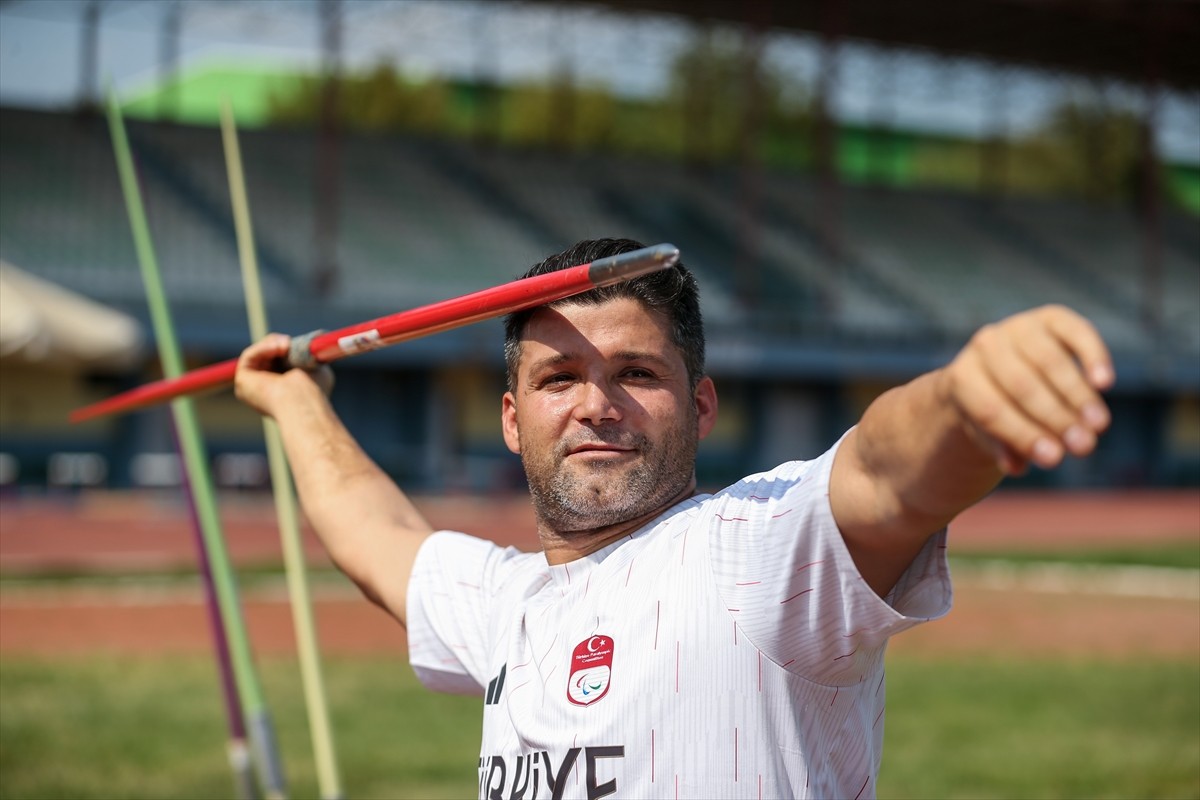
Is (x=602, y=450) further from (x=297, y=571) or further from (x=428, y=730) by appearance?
(x=428, y=730)

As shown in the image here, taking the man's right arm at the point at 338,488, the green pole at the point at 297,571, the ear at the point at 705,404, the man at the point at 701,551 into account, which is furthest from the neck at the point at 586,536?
the green pole at the point at 297,571

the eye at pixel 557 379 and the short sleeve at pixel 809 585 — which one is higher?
the eye at pixel 557 379

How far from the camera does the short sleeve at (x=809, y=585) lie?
171 centimetres

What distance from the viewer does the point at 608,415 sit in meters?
2.04

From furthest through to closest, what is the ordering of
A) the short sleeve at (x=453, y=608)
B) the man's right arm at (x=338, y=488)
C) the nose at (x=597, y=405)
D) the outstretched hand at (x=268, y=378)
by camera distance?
the outstretched hand at (x=268, y=378) → the man's right arm at (x=338, y=488) → the short sleeve at (x=453, y=608) → the nose at (x=597, y=405)

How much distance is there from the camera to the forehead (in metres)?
2.07

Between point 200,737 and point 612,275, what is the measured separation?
6.26 metres

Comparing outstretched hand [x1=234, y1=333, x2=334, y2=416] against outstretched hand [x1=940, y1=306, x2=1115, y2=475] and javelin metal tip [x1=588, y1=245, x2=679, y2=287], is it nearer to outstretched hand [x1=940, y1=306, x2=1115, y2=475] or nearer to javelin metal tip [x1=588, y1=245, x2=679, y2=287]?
javelin metal tip [x1=588, y1=245, x2=679, y2=287]

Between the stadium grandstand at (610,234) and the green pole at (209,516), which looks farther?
the stadium grandstand at (610,234)

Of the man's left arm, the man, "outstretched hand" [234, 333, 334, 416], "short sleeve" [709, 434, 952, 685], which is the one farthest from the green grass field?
the man's left arm

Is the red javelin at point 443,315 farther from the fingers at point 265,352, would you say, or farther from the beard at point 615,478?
the beard at point 615,478

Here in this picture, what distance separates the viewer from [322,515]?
288cm

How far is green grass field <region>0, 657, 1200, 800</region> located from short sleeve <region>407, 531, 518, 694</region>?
385cm

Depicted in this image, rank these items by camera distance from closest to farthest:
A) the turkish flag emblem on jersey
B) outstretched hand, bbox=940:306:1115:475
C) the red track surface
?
outstretched hand, bbox=940:306:1115:475, the turkish flag emblem on jersey, the red track surface
